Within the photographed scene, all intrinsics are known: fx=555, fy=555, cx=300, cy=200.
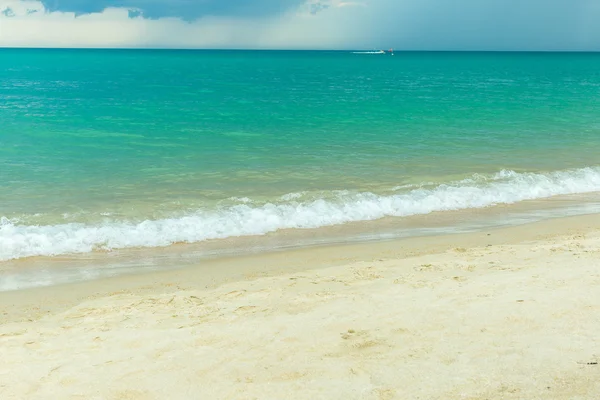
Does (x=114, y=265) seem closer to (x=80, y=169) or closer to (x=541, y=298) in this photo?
(x=541, y=298)

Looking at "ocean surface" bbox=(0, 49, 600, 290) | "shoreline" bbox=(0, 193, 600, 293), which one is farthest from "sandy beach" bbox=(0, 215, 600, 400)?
"ocean surface" bbox=(0, 49, 600, 290)

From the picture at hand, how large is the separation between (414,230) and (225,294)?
484 centimetres

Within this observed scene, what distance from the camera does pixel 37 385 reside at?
5055 mm

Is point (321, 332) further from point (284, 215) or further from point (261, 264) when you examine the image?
point (284, 215)

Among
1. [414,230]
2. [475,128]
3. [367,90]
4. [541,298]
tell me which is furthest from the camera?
[367,90]

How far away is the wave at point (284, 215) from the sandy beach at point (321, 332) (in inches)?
70.7

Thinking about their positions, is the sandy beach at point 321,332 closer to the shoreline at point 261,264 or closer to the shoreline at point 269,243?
the shoreline at point 261,264

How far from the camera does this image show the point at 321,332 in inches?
232

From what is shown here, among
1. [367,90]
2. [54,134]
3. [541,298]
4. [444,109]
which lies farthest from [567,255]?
[367,90]

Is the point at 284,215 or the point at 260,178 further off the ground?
the point at 260,178

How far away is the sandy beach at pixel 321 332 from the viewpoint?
193 inches

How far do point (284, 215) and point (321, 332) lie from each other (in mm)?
5785

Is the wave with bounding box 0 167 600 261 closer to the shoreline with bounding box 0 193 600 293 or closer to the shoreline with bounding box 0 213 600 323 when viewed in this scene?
the shoreline with bounding box 0 193 600 293

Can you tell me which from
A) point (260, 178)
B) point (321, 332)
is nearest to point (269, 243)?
point (321, 332)
